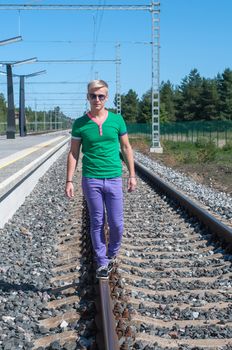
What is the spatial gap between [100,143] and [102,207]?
60cm

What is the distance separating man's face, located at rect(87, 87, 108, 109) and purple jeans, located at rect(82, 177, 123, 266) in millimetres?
640

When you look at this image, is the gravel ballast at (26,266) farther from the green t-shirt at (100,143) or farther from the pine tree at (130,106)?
the pine tree at (130,106)

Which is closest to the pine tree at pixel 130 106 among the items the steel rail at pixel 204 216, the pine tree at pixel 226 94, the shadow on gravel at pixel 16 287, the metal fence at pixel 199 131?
the pine tree at pixel 226 94

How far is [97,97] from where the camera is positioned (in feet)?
18.1

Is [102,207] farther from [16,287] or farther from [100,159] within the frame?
[16,287]

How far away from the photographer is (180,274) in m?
6.96

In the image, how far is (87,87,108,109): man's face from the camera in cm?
551

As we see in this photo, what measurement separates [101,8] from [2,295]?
30724mm

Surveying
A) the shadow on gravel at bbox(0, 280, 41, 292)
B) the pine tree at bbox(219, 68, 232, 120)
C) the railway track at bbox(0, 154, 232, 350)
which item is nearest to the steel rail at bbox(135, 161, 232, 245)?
the railway track at bbox(0, 154, 232, 350)

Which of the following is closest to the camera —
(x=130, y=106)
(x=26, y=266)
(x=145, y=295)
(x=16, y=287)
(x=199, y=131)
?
(x=145, y=295)

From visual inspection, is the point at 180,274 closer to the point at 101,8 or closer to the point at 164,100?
the point at 101,8

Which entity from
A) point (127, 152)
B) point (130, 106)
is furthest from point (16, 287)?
point (130, 106)

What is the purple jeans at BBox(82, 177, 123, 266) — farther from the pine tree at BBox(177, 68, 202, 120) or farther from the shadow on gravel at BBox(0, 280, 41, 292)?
the pine tree at BBox(177, 68, 202, 120)

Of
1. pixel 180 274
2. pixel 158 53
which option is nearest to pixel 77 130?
pixel 180 274
